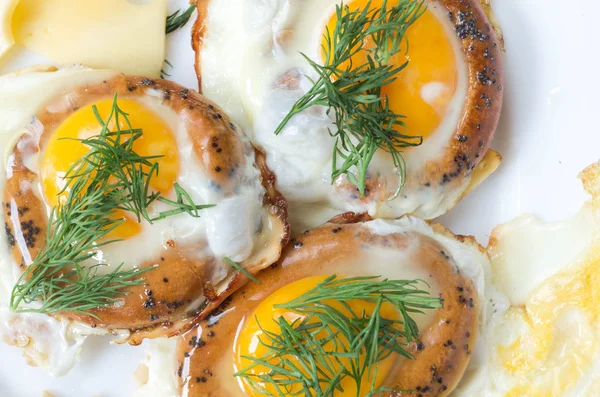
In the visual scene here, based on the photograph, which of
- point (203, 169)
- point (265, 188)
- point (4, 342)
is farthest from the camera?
point (4, 342)

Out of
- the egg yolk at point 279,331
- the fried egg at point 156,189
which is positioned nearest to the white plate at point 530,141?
the fried egg at point 156,189

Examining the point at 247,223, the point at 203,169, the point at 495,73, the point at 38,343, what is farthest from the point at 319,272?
the point at 38,343

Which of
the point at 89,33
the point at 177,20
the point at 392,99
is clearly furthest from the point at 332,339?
the point at 89,33

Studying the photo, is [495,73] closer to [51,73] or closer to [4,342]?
[51,73]

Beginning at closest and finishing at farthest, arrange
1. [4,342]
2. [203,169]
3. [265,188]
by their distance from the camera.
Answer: [203,169] → [265,188] → [4,342]

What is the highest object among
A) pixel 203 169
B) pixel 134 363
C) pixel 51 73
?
pixel 51 73

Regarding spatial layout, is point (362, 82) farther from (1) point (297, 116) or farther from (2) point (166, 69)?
(2) point (166, 69)

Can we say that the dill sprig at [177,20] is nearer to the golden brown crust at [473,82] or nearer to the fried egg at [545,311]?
the golden brown crust at [473,82]
